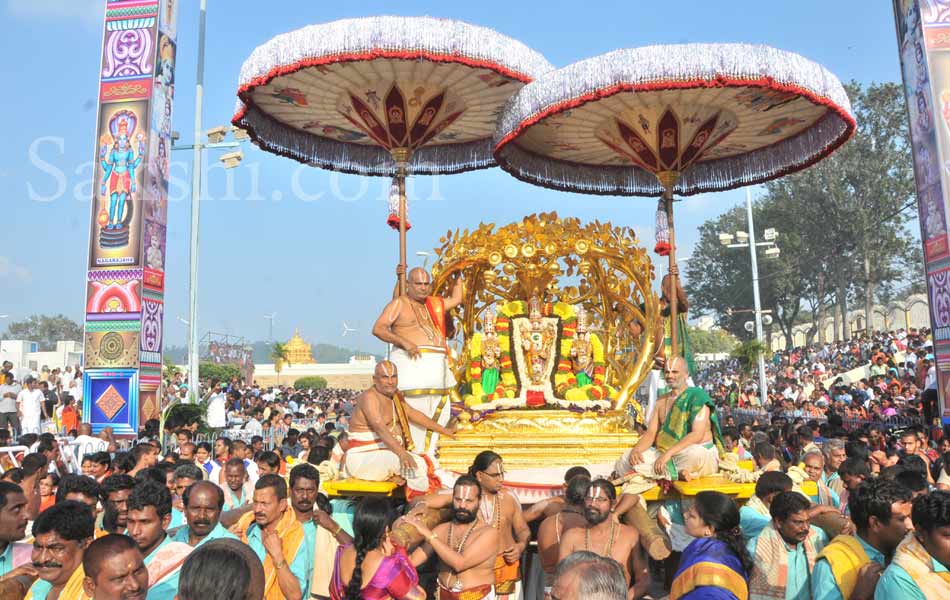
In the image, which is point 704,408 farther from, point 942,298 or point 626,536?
point 942,298

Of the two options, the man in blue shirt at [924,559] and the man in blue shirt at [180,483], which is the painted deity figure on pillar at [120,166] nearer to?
the man in blue shirt at [180,483]

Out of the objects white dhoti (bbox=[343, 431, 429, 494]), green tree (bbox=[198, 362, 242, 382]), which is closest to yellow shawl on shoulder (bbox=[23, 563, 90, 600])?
white dhoti (bbox=[343, 431, 429, 494])

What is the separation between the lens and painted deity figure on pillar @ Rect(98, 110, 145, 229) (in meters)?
14.9

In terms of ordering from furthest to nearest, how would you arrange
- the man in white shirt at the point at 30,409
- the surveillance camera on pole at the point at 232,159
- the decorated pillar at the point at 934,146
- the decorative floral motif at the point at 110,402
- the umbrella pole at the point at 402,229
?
the surveillance camera on pole at the point at 232,159 < the decorative floral motif at the point at 110,402 < the man in white shirt at the point at 30,409 < the decorated pillar at the point at 934,146 < the umbrella pole at the point at 402,229

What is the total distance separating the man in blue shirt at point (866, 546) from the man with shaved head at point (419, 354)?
179 inches

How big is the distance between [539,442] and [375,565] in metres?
4.09

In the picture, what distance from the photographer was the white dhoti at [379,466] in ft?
20.9

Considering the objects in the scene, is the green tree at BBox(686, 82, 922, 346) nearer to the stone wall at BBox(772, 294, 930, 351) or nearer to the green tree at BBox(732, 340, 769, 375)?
the stone wall at BBox(772, 294, 930, 351)

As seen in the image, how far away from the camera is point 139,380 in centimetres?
1456

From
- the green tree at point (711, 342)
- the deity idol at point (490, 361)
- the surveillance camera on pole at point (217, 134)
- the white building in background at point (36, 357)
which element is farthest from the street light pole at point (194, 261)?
the green tree at point (711, 342)

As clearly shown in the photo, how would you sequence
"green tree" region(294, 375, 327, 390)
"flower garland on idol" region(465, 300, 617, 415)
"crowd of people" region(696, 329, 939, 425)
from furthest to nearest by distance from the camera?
"green tree" region(294, 375, 327, 390) → "crowd of people" region(696, 329, 939, 425) → "flower garland on idol" region(465, 300, 617, 415)

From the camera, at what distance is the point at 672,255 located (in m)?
8.84

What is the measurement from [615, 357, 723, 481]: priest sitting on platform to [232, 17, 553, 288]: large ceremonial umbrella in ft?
10.6

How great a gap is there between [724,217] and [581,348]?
37.0 meters
